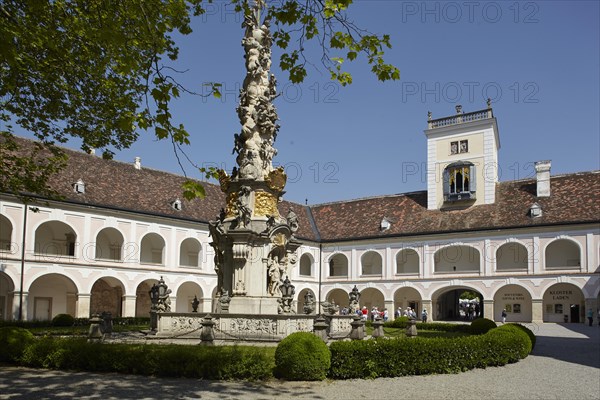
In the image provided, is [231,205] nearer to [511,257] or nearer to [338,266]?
[511,257]

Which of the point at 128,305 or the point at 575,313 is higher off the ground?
the point at 128,305

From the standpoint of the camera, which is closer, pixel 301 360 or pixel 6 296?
pixel 301 360

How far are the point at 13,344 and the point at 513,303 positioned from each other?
38.8m

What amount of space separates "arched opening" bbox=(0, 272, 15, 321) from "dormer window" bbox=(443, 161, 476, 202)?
31.6m

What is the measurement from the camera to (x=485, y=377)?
14445 mm

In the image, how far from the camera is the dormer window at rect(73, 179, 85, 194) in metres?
37.6

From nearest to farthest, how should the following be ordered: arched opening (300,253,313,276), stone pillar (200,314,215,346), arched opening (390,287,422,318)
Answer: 1. stone pillar (200,314,215,346)
2. arched opening (390,287,422,318)
3. arched opening (300,253,313,276)

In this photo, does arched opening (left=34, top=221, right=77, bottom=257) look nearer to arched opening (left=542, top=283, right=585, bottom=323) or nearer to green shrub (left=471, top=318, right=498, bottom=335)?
green shrub (left=471, top=318, right=498, bottom=335)

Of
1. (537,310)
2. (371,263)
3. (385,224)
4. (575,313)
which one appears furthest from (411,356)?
(371,263)

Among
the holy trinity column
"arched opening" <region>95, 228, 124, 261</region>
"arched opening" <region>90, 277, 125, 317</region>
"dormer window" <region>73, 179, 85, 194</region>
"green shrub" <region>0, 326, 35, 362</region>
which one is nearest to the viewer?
"green shrub" <region>0, 326, 35, 362</region>

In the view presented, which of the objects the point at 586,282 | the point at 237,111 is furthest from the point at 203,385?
the point at 586,282

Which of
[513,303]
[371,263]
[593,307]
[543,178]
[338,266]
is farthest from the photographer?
[338,266]

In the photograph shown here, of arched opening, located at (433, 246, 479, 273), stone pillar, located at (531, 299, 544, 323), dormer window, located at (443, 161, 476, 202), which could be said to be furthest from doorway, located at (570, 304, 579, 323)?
dormer window, located at (443, 161, 476, 202)

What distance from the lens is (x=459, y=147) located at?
4875 centimetres
